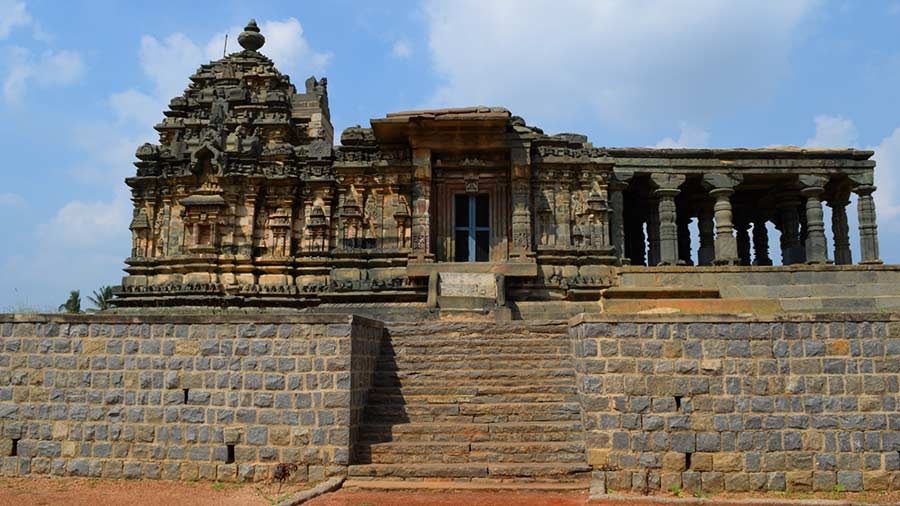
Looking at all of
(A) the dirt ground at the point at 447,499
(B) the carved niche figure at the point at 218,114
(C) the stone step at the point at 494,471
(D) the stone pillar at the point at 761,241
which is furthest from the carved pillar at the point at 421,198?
(D) the stone pillar at the point at 761,241

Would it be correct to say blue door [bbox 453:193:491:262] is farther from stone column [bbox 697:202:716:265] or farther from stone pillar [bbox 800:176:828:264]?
stone pillar [bbox 800:176:828:264]

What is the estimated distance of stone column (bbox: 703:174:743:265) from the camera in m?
21.7

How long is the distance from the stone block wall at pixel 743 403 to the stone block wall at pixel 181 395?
380 centimetres

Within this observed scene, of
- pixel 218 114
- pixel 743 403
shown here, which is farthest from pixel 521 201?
pixel 218 114

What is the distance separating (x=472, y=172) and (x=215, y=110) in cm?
906

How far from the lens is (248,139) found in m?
22.2

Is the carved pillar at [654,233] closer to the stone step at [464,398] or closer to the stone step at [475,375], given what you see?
the stone step at [475,375]

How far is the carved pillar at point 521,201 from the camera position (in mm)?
19609

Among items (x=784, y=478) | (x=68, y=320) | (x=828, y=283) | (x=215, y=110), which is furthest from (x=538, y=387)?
(x=215, y=110)

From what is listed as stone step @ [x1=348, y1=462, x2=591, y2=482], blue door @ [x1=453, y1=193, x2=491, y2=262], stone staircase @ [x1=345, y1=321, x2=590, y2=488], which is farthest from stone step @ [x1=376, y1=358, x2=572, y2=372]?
blue door @ [x1=453, y1=193, x2=491, y2=262]

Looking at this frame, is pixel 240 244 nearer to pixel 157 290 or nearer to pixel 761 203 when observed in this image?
pixel 157 290

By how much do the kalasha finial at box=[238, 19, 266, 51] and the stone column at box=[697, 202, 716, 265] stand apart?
711 inches

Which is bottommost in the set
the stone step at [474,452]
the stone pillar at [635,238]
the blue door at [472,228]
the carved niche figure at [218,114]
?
the stone step at [474,452]

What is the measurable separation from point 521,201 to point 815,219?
9.39 m
